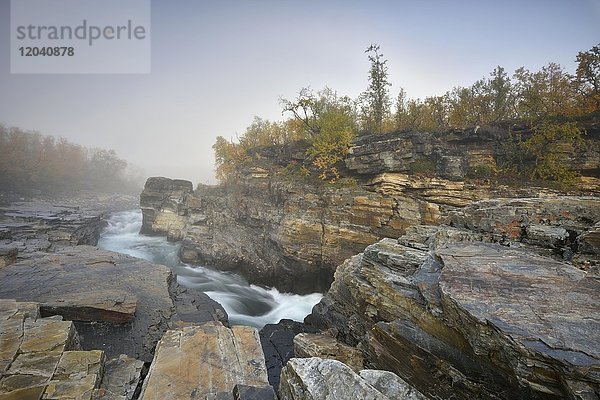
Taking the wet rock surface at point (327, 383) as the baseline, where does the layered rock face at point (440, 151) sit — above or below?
above

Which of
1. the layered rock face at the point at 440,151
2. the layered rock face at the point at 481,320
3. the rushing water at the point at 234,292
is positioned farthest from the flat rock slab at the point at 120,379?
the layered rock face at the point at 440,151

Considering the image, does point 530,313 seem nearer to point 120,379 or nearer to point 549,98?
point 120,379

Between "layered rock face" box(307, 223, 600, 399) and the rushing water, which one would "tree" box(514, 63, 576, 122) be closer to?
"layered rock face" box(307, 223, 600, 399)

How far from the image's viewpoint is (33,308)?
28.5 feet

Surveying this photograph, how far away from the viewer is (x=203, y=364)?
6637 millimetres

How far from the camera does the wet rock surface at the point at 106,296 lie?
31.9ft

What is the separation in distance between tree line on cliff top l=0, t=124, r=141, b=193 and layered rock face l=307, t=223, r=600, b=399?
2350 inches

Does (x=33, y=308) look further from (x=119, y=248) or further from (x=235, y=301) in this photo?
(x=119, y=248)

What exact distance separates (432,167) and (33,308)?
876 inches

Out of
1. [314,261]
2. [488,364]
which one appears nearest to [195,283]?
[314,261]

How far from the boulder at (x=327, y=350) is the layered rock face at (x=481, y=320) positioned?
0.47m

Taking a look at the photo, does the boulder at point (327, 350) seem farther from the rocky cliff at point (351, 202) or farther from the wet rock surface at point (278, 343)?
the rocky cliff at point (351, 202)

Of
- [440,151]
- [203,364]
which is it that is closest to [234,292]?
[203,364]

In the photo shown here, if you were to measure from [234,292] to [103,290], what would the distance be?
965cm
